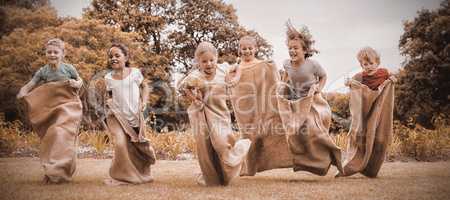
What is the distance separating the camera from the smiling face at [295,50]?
7309 mm

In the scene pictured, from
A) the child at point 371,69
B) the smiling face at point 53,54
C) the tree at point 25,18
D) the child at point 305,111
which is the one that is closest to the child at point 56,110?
the smiling face at point 53,54

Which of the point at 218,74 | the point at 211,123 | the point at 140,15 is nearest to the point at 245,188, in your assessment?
the point at 211,123

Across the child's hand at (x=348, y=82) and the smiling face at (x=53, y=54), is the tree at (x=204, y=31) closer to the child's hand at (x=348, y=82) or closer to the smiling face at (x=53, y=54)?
the child's hand at (x=348, y=82)

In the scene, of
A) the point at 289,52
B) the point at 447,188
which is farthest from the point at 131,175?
the point at 447,188

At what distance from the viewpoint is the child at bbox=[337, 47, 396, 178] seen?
24.0ft

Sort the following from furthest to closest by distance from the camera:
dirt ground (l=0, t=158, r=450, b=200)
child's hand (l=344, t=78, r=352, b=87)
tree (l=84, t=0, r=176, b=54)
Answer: tree (l=84, t=0, r=176, b=54)
child's hand (l=344, t=78, r=352, b=87)
dirt ground (l=0, t=158, r=450, b=200)

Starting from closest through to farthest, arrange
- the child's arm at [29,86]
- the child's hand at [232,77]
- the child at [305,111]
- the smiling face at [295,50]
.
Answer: the child's hand at [232,77] → the child's arm at [29,86] → the child at [305,111] → the smiling face at [295,50]

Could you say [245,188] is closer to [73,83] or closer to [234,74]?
[234,74]

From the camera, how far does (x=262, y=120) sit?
7.32 metres

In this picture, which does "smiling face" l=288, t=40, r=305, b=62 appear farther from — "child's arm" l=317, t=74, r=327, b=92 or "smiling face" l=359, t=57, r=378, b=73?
"smiling face" l=359, t=57, r=378, b=73

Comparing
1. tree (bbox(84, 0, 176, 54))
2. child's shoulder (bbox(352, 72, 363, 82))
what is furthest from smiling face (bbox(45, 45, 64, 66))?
tree (bbox(84, 0, 176, 54))

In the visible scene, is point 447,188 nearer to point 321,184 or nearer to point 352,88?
point 321,184

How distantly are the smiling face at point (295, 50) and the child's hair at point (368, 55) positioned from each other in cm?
97

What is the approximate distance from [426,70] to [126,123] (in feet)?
54.3
